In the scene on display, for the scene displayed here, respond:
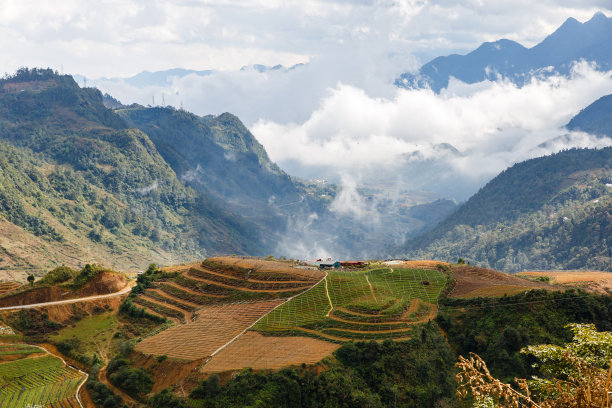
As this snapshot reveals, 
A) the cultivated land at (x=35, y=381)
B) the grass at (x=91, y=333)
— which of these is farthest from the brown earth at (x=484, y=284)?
the cultivated land at (x=35, y=381)

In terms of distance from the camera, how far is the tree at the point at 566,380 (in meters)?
13.8

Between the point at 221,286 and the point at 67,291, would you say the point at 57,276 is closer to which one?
the point at 67,291

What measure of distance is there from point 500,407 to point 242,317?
61590 mm

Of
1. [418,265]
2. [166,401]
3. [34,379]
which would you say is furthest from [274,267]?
[34,379]

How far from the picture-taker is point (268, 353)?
2441 inches

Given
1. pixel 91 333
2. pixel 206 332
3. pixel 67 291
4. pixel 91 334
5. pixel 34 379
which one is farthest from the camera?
pixel 67 291

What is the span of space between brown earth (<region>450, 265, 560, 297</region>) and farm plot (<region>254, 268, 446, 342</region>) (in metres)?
3.25

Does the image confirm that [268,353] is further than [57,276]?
No

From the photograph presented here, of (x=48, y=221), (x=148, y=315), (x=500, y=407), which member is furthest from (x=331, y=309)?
(x=48, y=221)

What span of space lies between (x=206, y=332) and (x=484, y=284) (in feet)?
146

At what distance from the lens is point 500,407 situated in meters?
16.7

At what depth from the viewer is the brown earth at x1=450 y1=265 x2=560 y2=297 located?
76.7 metres

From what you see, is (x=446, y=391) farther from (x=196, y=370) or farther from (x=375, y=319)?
(x=196, y=370)

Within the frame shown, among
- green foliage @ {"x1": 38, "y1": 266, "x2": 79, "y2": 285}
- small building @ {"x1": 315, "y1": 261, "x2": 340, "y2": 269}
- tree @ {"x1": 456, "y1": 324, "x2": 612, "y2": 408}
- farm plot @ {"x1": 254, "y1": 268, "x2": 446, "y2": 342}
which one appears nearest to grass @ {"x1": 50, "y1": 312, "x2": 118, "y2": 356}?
green foliage @ {"x1": 38, "y1": 266, "x2": 79, "y2": 285}
